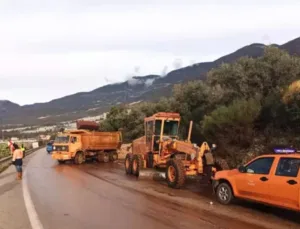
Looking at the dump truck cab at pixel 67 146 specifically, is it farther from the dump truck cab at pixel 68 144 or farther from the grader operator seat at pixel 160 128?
the grader operator seat at pixel 160 128

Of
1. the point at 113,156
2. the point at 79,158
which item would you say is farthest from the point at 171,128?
the point at 113,156

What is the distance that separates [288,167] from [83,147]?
22623 mm

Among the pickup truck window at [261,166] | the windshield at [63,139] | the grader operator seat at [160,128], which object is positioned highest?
the grader operator seat at [160,128]

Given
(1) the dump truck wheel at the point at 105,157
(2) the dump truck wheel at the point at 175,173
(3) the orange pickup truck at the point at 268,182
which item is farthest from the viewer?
(1) the dump truck wheel at the point at 105,157

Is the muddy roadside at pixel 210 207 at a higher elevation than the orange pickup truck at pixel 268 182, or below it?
below

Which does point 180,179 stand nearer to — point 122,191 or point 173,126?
point 122,191

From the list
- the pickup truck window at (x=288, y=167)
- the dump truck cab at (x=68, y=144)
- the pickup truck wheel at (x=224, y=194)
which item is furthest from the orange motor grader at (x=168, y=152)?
the dump truck cab at (x=68, y=144)

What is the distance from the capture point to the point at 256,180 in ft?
39.0

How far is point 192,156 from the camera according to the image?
1716 cm

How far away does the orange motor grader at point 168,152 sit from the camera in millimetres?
16781

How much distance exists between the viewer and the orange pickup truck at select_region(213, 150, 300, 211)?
10766mm

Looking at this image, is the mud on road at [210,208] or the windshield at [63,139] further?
the windshield at [63,139]

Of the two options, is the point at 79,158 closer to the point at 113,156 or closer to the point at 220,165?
the point at 113,156

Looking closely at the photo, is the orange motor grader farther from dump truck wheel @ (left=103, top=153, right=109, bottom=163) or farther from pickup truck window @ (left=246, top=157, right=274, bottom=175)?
dump truck wheel @ (left=103, top=153, right=109, bottom=163)
